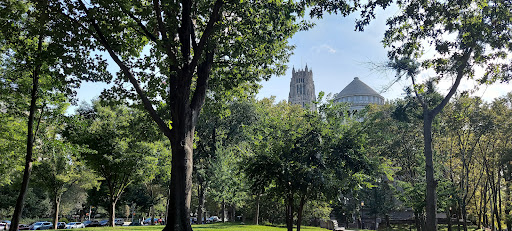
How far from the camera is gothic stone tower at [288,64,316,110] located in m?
124

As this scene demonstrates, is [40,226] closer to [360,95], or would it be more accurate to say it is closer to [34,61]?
[34,61]

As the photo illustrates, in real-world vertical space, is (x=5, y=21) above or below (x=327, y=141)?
above

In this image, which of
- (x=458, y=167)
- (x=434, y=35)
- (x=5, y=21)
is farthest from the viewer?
(x=458, y=167)

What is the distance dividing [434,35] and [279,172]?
736 cm

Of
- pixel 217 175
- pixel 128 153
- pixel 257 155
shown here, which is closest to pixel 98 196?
pixel 217 175

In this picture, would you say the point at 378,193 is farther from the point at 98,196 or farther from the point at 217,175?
the point at 98,196

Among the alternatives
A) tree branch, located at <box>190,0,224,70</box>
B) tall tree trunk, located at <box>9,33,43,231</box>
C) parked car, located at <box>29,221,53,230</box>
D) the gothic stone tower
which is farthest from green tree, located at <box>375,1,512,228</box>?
the gothic stone tower

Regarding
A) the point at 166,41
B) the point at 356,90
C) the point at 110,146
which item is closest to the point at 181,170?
the point at 166,41

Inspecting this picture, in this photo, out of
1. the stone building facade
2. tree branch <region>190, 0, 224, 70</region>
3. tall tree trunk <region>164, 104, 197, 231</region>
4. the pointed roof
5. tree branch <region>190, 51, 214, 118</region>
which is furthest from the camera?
the pointed roof

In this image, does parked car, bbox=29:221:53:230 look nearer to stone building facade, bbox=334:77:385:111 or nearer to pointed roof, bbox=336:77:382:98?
stone building facade, bbox=334:77:385:111

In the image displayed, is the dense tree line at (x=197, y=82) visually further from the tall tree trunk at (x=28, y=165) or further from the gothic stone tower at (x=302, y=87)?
the gothic stone tower at (x=302, y=87)

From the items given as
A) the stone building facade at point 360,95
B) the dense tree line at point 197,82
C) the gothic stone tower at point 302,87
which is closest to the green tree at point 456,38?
the dense tree line at point 197,82

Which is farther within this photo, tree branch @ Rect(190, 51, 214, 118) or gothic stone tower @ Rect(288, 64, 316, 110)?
gothic stone tower @ Rect(288, 64, 316, 110)

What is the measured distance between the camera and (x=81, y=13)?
8.94 meters
